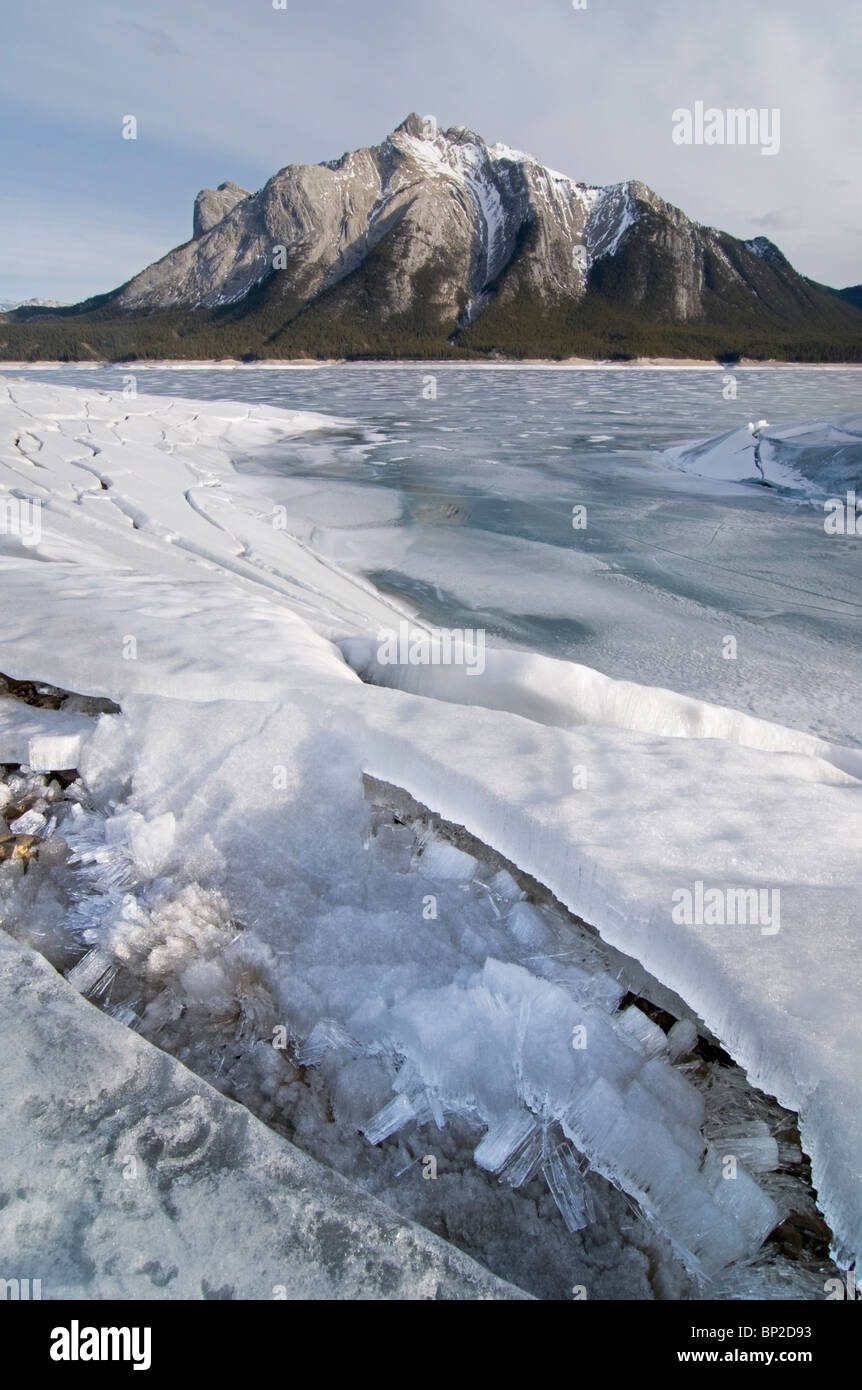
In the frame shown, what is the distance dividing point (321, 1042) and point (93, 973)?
21.3 inches

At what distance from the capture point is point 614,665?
4477mm

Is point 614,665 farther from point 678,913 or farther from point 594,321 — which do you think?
point 594,321

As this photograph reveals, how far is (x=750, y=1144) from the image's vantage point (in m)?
1.27

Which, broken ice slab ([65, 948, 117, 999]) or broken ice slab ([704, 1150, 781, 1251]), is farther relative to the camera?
broken ice slab ([65, 948, 117, 999])

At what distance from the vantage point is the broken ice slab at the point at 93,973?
1521mm

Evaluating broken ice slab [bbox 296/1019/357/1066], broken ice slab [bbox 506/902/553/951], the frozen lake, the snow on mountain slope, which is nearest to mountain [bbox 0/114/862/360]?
the frozen lake

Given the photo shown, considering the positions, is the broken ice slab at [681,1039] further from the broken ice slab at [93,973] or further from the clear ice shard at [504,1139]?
the broken ice slab at [93,973]

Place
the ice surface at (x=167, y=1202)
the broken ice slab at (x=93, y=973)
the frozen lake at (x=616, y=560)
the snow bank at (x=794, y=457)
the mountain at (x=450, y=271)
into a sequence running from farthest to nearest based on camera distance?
the mountain at (x=450, y=271) → the snow bank at (x=794, y=457) → the frozen lake at (x=616, y=560) → the broken ice slab at (x=93, y=973) → the ice surface at (x=167, y=1202)

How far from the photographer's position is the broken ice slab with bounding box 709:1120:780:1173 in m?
1.25

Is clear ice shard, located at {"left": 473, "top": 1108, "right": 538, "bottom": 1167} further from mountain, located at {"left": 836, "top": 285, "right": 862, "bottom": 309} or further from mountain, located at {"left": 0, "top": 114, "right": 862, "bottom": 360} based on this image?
mountain, located at {"left": 836, "top": 285, "right": 862, "bottom": 309}

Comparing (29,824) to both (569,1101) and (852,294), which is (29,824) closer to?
(569,1101)

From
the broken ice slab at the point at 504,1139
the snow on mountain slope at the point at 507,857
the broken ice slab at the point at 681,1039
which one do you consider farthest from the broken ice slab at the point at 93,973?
the broken ice slab at the point at 681,1039

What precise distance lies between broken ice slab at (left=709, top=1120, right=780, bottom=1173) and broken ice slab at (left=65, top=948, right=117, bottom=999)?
1.26 m
